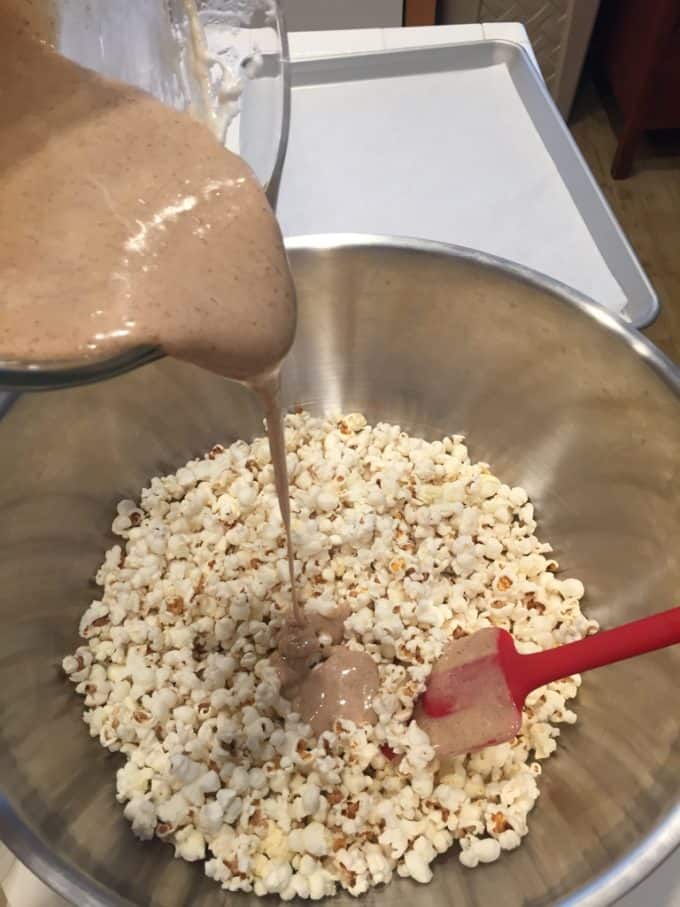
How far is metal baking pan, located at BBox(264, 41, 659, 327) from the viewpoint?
1470 mm

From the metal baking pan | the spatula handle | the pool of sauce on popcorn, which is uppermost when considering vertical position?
the pool of sauce on popcorn

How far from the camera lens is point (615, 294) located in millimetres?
1403

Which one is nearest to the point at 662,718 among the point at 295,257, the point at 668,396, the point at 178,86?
the point at 668,396

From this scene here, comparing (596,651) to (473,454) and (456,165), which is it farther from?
(456,165)

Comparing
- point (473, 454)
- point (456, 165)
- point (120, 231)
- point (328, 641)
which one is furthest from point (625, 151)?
point (120, 231)

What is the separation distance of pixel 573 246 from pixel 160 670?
1013 mm

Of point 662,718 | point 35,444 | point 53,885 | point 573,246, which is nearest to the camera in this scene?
point 53,885

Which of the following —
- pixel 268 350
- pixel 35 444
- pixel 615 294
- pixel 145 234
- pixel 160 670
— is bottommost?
pixel 160 670

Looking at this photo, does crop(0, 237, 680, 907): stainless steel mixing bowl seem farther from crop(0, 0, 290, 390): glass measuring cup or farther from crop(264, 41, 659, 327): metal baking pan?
crop(0, 0, 290, 390): glass measuring cup

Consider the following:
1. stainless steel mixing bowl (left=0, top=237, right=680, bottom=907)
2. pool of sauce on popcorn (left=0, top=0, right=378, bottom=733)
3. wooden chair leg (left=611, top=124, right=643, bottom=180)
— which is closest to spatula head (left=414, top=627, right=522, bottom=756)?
stainless steel mixing bowl (left=0, top=237, right=680, bottom=907)

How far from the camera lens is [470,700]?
1.08 meters

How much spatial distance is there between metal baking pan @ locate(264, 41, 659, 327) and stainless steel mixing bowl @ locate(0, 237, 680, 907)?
0.80 feet

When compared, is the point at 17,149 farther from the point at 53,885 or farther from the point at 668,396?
the point at 668,396

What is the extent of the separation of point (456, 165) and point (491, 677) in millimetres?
1014
